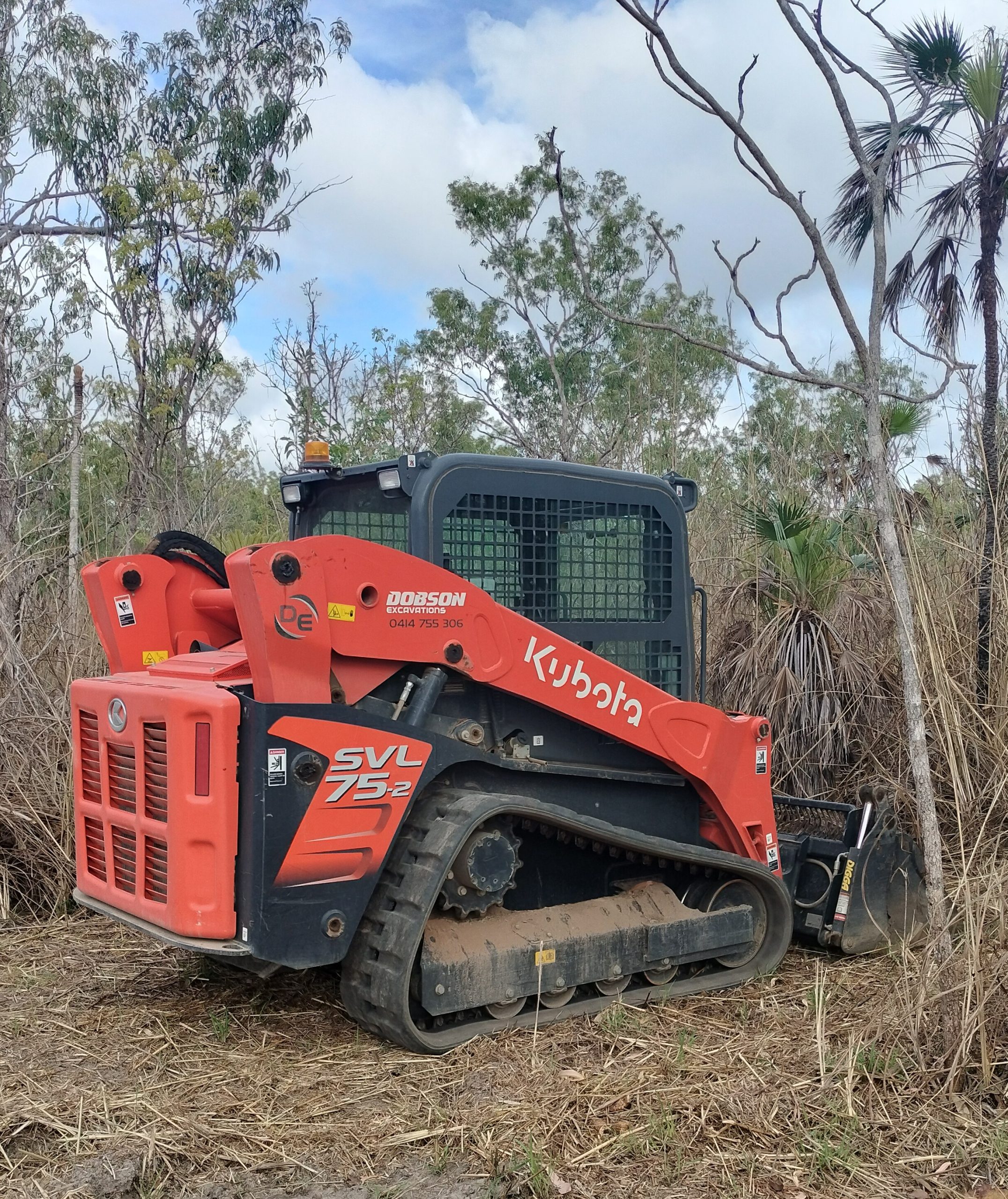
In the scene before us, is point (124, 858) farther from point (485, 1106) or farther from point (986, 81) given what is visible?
point (986, 81)

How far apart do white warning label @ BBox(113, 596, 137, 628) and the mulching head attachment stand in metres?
3.19

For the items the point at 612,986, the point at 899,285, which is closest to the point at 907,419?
the point at 899,285

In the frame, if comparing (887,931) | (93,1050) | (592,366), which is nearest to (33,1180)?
(93,1050)

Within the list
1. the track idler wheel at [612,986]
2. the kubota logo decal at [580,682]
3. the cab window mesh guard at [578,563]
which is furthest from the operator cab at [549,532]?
the track idler wheel at [612,986]

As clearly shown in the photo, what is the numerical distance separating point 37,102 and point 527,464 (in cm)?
1294

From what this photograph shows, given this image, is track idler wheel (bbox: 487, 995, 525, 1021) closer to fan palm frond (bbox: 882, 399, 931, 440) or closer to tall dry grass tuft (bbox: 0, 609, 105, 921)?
tall dry grass tuft (bbox: 0, 609, 105, 921)

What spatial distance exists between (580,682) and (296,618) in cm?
128

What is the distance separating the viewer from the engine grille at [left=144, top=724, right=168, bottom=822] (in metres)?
4.04

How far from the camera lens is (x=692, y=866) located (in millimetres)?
5094

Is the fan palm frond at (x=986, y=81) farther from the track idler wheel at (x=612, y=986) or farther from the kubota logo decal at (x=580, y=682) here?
the track idler wheel at (x=612, y=986)

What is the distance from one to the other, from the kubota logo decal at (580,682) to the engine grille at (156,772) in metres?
1.37

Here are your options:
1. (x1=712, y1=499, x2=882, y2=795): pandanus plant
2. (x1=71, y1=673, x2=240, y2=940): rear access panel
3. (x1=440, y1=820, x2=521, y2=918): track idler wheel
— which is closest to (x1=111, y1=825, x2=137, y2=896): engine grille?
(x1=71, y1=673, x2=240, y2=940): rear access panel

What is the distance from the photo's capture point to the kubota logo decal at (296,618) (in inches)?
151

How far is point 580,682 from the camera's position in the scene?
4.65 meters
